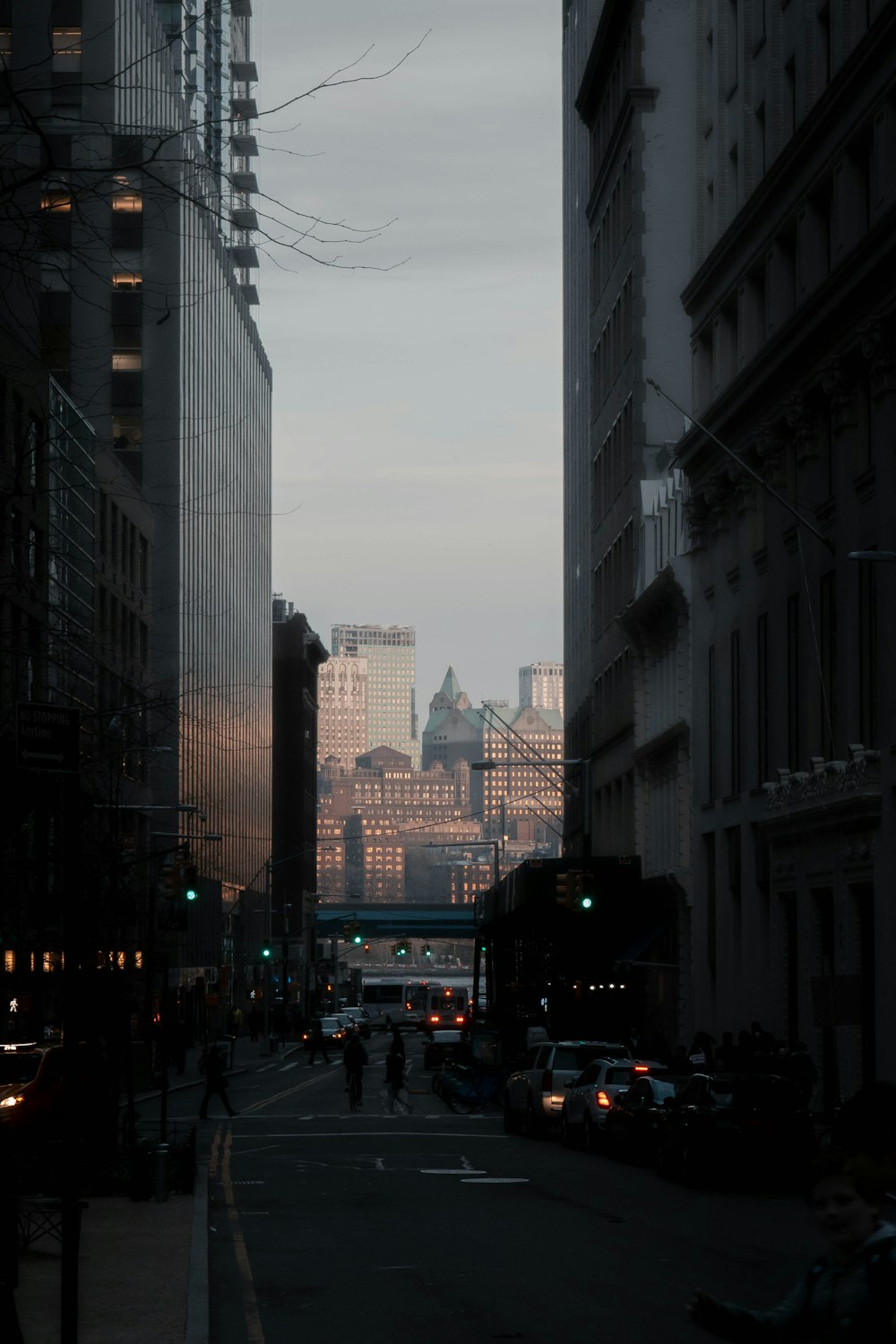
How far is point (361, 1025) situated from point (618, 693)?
4750 centimetres

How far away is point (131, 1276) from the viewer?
17156 mm

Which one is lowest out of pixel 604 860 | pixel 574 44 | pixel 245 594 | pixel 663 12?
pixel 604 860

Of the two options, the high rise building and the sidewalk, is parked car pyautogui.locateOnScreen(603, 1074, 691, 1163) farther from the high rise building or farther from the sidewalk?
the high rise building

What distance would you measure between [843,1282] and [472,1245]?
13.9 m

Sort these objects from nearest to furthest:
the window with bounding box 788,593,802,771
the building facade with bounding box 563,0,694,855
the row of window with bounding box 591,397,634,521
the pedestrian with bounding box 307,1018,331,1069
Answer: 1. the window with bounding box 788,593,802,771
2. the building facade with bounding box 563,0,694,855
3. the row of window with bounding box 591,397,634,521
4. the pedestrian with bounding box 307,1018,331,1069

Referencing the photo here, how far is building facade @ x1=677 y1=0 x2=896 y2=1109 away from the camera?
120 feet

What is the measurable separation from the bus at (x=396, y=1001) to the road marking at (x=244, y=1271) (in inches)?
4620

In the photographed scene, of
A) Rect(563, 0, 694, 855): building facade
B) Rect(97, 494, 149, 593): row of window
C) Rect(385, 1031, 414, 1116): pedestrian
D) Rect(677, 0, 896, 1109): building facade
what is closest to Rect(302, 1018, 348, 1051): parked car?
Rect(563, 0, 694, 855): building facade

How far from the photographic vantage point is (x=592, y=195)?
79.4 m

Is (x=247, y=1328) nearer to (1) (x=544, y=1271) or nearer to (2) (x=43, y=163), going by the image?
(1) (x=544, y=1271)

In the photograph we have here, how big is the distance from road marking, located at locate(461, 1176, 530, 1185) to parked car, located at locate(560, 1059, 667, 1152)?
426 centimetres

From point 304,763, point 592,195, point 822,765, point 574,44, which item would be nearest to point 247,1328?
point 822,765

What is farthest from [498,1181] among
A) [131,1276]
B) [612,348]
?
[612,348]

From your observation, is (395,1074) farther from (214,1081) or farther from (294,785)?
(294,785)
